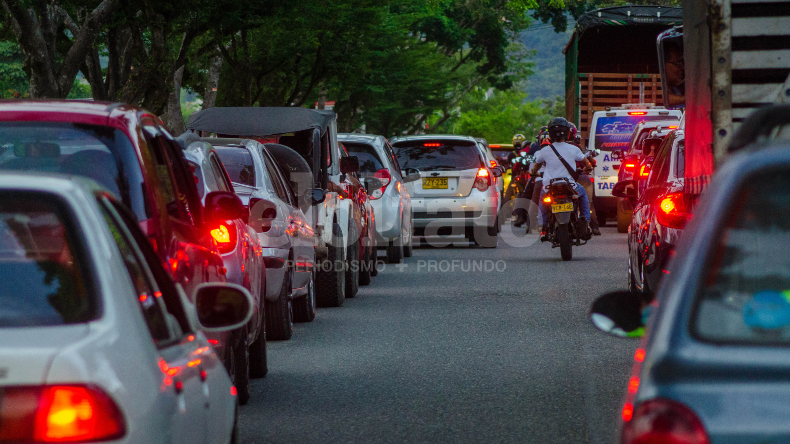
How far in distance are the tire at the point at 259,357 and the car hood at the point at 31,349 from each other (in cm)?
493

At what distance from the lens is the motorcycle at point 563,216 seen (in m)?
15.7

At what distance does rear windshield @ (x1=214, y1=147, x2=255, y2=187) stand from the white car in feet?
19.2

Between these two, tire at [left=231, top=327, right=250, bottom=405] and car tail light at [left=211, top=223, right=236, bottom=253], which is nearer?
tire at [left=231, top=327, right=250, bottom=405]

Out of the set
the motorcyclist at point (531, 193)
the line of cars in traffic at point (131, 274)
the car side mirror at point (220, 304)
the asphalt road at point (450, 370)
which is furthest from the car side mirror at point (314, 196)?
the car side mirror at point (220, 304)

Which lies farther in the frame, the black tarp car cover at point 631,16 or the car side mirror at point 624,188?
the black tarp car cover at point 631,16

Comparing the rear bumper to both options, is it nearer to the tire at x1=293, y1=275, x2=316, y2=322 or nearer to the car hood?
the tire at x1=293, y1=275, x2=316, y2=322

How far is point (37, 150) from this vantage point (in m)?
5.16

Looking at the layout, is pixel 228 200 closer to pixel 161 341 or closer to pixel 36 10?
pixel 161 341

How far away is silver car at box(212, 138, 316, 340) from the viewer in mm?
9297

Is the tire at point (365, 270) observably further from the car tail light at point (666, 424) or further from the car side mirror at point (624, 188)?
the car tail light at point (666, 424)

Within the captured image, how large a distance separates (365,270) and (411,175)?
452 cm

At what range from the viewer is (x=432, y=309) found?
1195 centimetres

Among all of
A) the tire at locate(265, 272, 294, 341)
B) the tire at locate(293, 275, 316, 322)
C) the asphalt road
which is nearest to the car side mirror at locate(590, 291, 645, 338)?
the asphalt road

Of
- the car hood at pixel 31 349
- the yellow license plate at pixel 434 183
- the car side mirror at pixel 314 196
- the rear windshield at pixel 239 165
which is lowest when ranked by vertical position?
the yellow license plate at pixel 434 183
